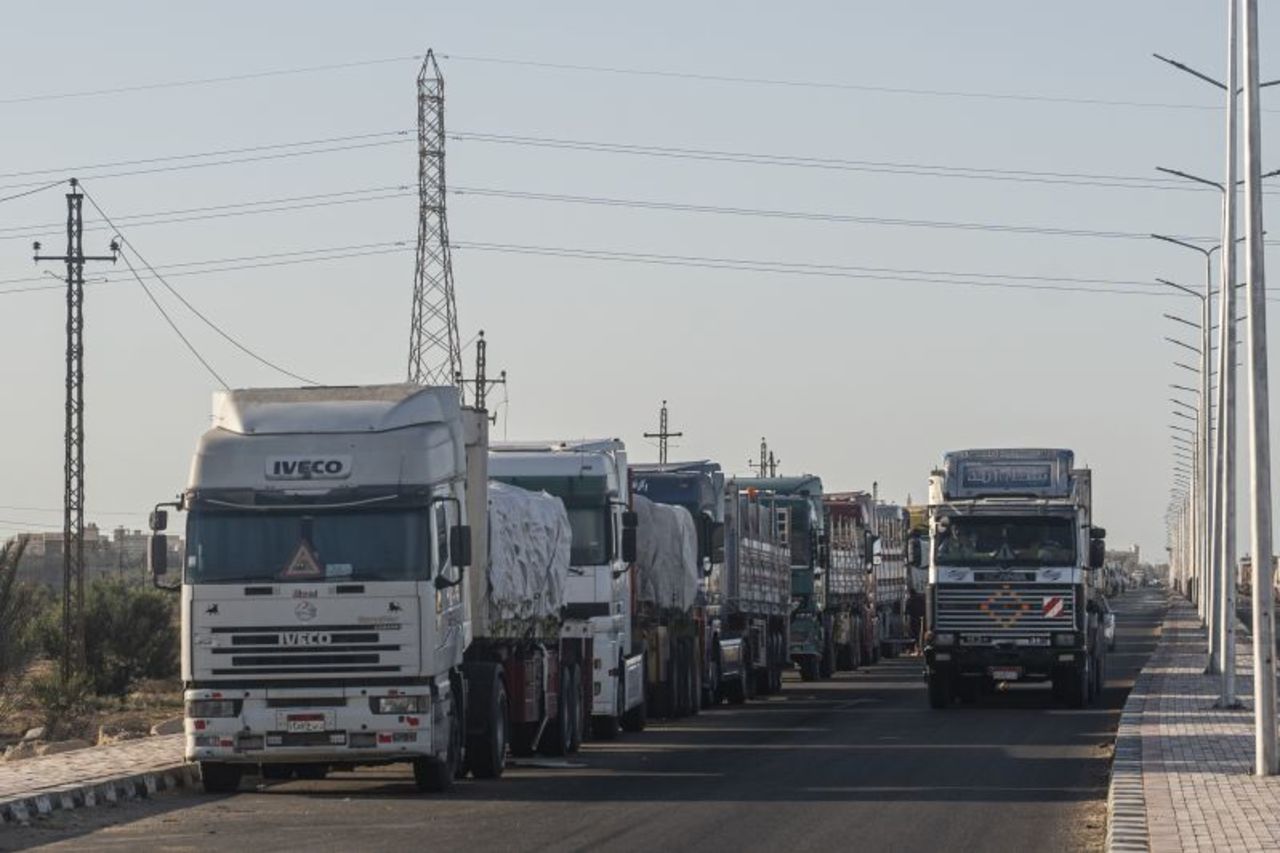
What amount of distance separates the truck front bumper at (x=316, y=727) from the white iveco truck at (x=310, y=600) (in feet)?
0.04

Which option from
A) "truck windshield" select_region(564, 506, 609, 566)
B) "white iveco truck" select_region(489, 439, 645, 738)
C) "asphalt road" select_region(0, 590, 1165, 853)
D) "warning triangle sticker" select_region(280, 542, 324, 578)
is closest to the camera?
"asphalt road" select_region(0, 590, 1165, 853)

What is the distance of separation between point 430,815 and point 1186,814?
5.99 metres

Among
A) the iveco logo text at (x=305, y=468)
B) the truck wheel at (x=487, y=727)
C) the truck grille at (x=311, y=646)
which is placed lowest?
the truck wheel at (x=487, y=727)

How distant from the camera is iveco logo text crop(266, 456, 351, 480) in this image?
2253cm

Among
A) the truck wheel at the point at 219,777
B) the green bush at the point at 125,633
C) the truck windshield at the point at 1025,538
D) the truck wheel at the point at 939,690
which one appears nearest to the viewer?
the truck wheel at the point at 219,777

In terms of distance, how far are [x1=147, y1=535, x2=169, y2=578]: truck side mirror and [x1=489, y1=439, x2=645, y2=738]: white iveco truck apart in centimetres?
853

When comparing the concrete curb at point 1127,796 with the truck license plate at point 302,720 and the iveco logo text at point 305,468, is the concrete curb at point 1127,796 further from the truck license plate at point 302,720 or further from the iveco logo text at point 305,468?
the iveco logo text at point 305,468

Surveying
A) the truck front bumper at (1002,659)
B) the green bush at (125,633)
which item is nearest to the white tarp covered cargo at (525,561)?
the truck front bumper at (1002,659)

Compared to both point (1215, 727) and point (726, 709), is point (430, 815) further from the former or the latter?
point (726, 709)

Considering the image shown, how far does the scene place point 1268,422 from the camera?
22281 millimetres

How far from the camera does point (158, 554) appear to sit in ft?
74.8

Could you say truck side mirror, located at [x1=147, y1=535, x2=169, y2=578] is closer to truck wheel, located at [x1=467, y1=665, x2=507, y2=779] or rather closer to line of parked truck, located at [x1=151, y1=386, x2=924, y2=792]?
line of parked truck, located at [x1=151, y1=386, x2=924, y2=792]

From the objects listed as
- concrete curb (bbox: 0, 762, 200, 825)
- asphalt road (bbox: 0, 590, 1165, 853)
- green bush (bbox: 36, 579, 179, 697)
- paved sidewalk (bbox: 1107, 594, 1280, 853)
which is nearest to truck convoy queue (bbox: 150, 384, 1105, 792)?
concrete curb (bbox: 0, 762, 200, 825)

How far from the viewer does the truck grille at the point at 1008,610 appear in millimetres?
38281
